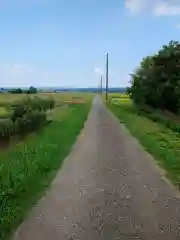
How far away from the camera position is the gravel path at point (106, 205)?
6574 millimetres

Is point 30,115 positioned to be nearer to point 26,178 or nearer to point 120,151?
point 120,151

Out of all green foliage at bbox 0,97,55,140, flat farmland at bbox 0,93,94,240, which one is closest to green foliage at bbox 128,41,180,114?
green foliage at bbox 0,97,55,140

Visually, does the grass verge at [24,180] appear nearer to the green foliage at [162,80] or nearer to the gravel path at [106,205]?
the gravel path at [106,205]

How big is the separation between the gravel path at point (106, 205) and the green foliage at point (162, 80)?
113 feet

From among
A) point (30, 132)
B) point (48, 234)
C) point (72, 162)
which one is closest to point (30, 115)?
point (30, 132)

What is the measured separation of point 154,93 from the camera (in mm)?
49938

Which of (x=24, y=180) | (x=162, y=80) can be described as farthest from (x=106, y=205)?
(x=162, y=80)

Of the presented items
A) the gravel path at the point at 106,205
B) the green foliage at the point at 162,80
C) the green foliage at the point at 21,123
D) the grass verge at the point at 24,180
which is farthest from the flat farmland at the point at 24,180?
the green foliage at the point at 162,80

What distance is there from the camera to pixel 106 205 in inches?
321

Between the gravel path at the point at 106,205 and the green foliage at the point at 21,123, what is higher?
the gravel path at the point at 106,205

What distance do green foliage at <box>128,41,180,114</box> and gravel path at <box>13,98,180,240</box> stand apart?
3435cm

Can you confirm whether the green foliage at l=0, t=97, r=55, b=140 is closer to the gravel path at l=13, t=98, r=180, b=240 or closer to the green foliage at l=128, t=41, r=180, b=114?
the gravel path at l=13, t=98, r=180, b=240

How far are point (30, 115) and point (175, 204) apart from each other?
2027 cm

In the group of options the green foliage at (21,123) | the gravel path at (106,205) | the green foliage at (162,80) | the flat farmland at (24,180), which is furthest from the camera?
the green foliage at (162,80)
